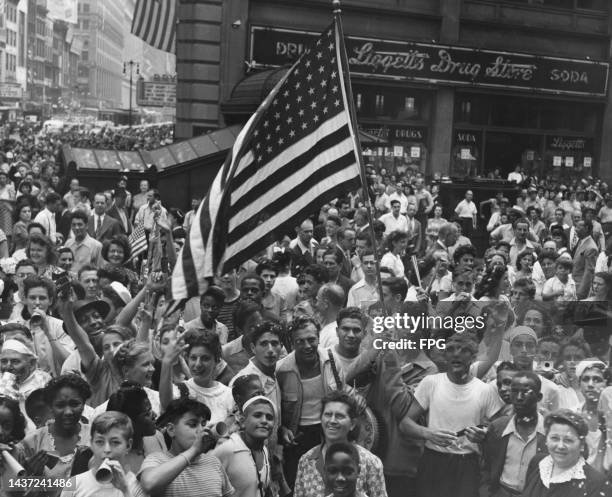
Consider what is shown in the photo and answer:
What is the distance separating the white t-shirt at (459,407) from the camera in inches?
263

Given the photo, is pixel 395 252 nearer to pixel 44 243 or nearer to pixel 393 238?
pixel 393 238

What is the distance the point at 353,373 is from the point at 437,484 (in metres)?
0.89

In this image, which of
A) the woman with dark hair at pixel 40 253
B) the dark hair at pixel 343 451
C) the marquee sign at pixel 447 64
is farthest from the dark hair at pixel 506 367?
the marquee sign at pixel 447 64

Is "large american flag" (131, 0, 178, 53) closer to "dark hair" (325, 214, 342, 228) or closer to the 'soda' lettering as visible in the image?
the 'soda' lettering

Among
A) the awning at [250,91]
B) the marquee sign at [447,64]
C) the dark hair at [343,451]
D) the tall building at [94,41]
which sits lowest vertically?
the dark hair at [343,451]

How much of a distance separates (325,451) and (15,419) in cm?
169

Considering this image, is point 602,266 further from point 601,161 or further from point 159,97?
point 159,97

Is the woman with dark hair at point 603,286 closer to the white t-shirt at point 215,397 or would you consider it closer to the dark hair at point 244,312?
the dark hair at point 244,312

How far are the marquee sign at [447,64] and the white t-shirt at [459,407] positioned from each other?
2309 cm

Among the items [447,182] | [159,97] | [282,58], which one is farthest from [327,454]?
[159,97]

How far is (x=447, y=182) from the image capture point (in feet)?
74.5

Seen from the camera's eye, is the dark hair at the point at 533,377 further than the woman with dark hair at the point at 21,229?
No

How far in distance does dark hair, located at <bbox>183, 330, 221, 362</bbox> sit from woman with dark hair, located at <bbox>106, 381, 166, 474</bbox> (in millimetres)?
902

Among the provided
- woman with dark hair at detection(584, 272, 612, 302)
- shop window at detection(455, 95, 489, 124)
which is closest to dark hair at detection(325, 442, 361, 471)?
woman with dark hair at detection(584, 272, 612, 302)
